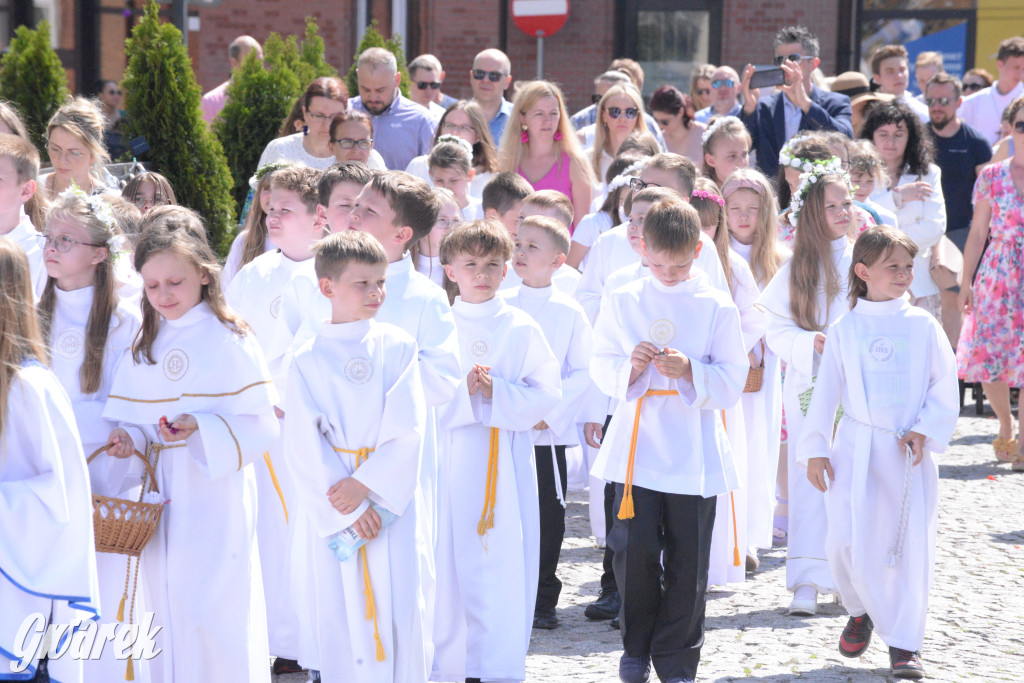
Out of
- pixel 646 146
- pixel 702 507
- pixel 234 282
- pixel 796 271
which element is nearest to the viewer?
pixel 702 507

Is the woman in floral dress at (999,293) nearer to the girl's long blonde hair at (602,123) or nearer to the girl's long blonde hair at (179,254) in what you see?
the girl's long blonde hair at (602,123)

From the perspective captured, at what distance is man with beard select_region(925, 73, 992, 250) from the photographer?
1042 centimetres

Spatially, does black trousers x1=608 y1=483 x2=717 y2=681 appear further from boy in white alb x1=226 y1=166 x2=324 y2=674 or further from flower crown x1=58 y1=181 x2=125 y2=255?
flower crown x1=58 y1=181 x2=125 y2=255

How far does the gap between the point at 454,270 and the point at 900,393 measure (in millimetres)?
1809

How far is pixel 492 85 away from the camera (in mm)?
9906

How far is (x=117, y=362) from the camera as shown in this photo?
13.9 ft

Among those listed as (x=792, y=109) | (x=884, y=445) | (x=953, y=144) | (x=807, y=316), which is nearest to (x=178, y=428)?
(x=884, y=445)

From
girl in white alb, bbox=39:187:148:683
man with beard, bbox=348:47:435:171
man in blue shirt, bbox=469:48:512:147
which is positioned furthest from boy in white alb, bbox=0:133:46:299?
man in blue shirt, bbox=469:48:512:147

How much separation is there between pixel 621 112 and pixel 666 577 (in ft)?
14.9

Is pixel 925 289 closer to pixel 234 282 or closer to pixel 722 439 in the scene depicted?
pixel 722 439

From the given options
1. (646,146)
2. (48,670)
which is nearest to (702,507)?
(48,670)

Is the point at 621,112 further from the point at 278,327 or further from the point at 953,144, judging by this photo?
the point at 278,327

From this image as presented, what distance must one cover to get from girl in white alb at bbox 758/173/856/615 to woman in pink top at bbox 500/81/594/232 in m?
2.49

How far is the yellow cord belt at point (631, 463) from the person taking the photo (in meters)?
4.85
